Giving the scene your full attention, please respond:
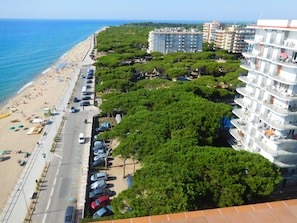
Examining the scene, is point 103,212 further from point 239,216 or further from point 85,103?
point 85,103

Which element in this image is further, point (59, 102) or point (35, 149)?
point (59, 102)

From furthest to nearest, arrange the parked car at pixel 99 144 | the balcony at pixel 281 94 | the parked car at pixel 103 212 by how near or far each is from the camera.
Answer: the parked car at pixel 99 144
the parked car at pixel 103 212
the balcony at pixel 281 94

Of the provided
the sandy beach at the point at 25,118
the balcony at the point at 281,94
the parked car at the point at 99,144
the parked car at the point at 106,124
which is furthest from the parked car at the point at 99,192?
the balcony at the point at 281,94

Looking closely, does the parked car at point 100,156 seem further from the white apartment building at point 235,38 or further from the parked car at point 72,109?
the white apartment building at point 235,38

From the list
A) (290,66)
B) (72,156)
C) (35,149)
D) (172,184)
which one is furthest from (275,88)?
(35,149)

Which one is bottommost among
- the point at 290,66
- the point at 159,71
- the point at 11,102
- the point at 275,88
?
the point at 11,102

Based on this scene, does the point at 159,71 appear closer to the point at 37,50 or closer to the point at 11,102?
the point at 11,102

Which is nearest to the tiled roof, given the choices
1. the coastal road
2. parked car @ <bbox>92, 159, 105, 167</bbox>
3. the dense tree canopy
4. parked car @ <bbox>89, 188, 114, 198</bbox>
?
the dense tree canopy

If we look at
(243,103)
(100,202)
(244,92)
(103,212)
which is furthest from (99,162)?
(244,92)
